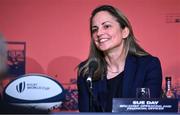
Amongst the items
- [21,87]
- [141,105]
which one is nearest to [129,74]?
[141,105]

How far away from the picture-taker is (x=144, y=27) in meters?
2.40

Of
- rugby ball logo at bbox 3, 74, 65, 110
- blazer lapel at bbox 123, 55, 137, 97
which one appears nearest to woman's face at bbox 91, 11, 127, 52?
blazer lapel at bbox 123, 55, 137, 97

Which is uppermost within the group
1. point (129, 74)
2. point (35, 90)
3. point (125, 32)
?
point (125, 32)

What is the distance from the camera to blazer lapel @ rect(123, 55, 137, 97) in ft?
5.37

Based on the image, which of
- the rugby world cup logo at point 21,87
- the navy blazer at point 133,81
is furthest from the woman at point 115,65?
the rugby world cup logo at point 21,87

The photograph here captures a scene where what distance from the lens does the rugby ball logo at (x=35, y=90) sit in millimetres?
1772

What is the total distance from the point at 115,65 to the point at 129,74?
0.12 metres

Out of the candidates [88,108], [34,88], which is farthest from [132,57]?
[34,88]

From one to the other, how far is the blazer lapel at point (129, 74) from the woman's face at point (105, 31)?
4.0 inches

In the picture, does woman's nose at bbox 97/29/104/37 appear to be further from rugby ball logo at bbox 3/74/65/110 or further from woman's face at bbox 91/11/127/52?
rugby ball logo at bbox 3/74/65/110

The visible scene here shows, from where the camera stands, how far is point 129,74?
5.54 ft

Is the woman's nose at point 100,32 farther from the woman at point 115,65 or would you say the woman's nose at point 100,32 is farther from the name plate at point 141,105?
the name plate at point 141,105

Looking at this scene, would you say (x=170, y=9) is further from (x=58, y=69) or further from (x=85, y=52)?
(x=58, y=69)

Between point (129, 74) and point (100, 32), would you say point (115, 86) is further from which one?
point (100, 32)
